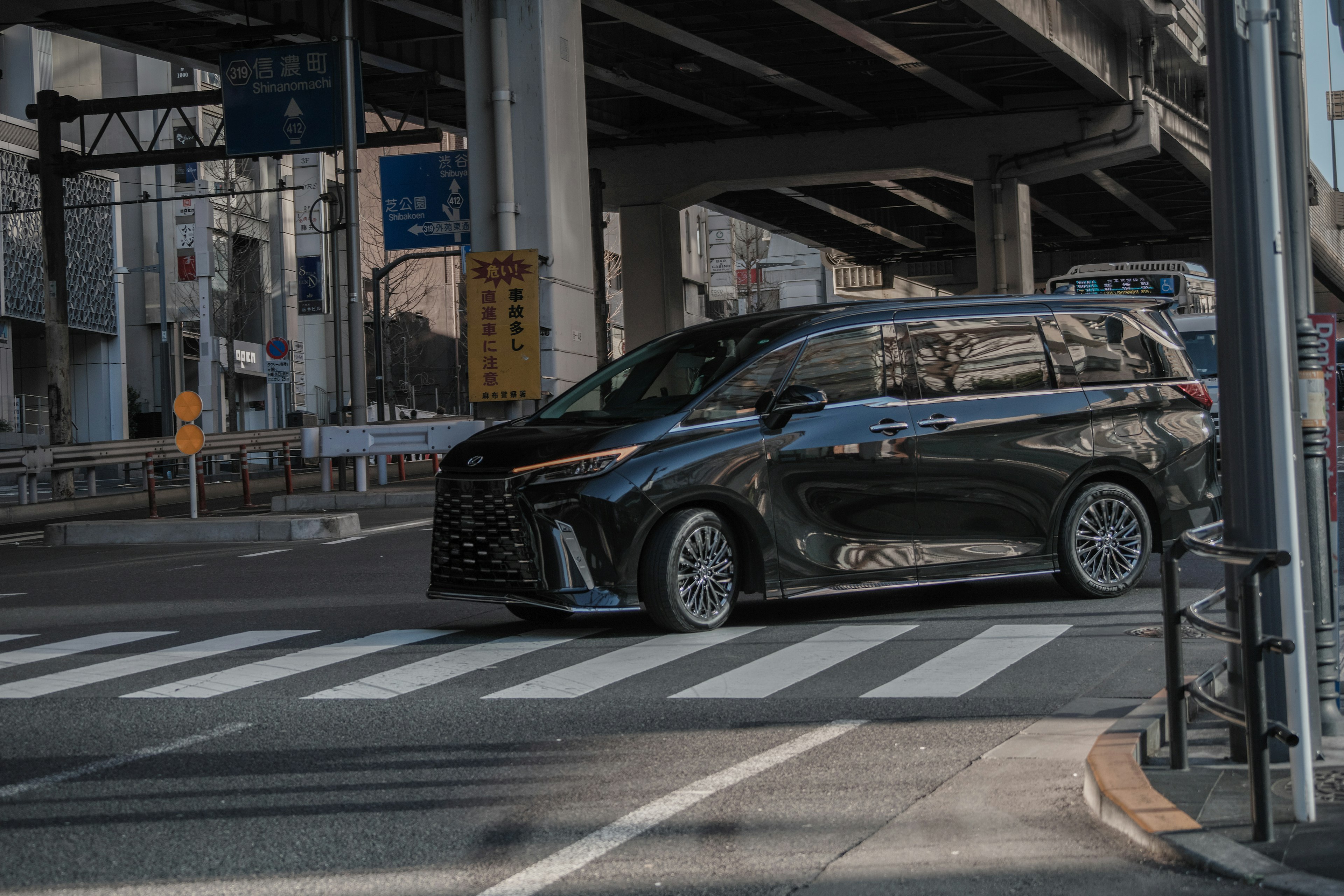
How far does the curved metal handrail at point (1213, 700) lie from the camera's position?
4547 mm

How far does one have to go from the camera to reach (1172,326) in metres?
10.8

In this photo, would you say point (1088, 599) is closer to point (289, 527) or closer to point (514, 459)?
point (514, 459)

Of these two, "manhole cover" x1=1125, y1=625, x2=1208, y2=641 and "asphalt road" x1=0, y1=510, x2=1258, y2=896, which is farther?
"manhole cover" x1=1125, y1=625, x2=1208, y2=641

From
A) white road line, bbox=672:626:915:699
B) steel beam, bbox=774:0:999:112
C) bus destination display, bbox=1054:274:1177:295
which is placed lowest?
white road line, bbox=672:626:915:699

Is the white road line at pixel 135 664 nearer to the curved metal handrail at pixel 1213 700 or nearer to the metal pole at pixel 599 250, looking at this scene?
the curved metal handrail at pixel 1213 700

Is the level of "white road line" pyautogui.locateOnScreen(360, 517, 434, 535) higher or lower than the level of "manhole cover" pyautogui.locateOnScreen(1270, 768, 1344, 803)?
higher

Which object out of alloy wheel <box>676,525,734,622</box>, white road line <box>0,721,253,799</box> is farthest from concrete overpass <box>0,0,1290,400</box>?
white road line <box>0,721,253,799</box>

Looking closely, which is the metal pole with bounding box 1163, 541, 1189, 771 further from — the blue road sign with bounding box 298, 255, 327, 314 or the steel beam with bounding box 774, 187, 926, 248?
the blue road sign with bounding box 298, 255, 327, 314

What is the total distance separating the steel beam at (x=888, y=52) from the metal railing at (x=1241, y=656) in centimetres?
2492

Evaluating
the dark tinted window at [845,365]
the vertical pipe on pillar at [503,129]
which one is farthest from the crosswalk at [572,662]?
the vertical pipe on pillar at [503,129]

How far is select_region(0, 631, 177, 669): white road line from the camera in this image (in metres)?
8.77

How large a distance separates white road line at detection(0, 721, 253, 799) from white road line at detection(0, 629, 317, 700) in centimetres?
147

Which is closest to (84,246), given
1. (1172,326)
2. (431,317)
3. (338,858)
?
(431,317)

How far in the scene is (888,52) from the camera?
32281mm
